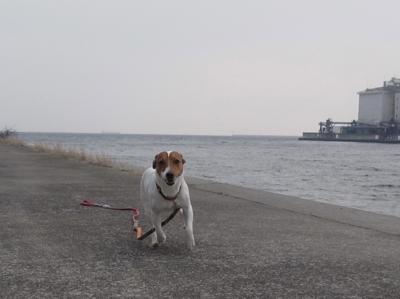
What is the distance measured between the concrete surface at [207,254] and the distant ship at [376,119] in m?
124

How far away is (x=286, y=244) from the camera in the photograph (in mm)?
5625

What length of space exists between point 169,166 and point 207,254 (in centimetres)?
94

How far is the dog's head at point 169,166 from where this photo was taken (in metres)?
4.68

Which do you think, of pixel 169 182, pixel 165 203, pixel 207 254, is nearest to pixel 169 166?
pixel 169 182

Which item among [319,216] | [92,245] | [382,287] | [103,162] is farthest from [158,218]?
[103,162]

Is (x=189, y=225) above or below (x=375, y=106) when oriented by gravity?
below

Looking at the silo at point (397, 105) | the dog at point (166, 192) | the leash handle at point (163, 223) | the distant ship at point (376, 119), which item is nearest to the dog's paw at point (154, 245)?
the dog at point (166, 192)

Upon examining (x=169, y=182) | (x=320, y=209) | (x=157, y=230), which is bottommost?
(x=320, y=209)

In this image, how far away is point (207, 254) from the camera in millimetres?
5043

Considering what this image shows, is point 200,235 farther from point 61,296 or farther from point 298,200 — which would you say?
point 298,200

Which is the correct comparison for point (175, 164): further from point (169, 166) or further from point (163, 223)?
point (163, 223)

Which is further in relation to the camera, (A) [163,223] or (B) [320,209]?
(B) [320,209]

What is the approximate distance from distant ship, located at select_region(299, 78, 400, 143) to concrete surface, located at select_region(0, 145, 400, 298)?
405 feet

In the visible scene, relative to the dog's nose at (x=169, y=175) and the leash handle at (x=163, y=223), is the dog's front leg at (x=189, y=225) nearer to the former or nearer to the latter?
the leash handle at (x=163, y=223)
